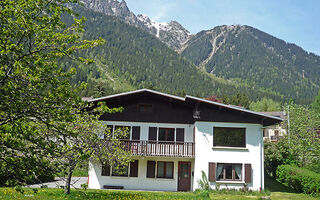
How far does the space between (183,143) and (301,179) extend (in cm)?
823

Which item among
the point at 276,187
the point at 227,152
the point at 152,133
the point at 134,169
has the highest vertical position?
the point at 152,133

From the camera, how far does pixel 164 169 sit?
23.2m

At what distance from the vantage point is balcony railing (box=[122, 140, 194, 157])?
870 inches

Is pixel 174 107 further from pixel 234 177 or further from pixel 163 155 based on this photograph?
pixel 234 177

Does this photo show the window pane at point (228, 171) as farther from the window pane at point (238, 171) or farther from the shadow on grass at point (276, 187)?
the shadow on grass at point (276, 187)

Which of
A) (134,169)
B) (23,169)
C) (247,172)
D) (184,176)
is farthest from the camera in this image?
(184,176)

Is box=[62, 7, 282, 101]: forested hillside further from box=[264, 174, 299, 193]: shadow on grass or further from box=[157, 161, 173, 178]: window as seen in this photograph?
box=[157, 161, 173, 178]: window

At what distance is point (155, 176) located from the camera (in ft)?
75.1

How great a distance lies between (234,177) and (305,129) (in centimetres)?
1255

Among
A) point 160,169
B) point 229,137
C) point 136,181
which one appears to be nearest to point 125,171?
point 136,181

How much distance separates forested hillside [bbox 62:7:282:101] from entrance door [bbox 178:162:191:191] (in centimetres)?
12357

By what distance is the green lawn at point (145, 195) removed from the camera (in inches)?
579

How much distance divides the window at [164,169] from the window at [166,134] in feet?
5.99

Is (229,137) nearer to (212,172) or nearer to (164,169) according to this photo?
(212,172)
